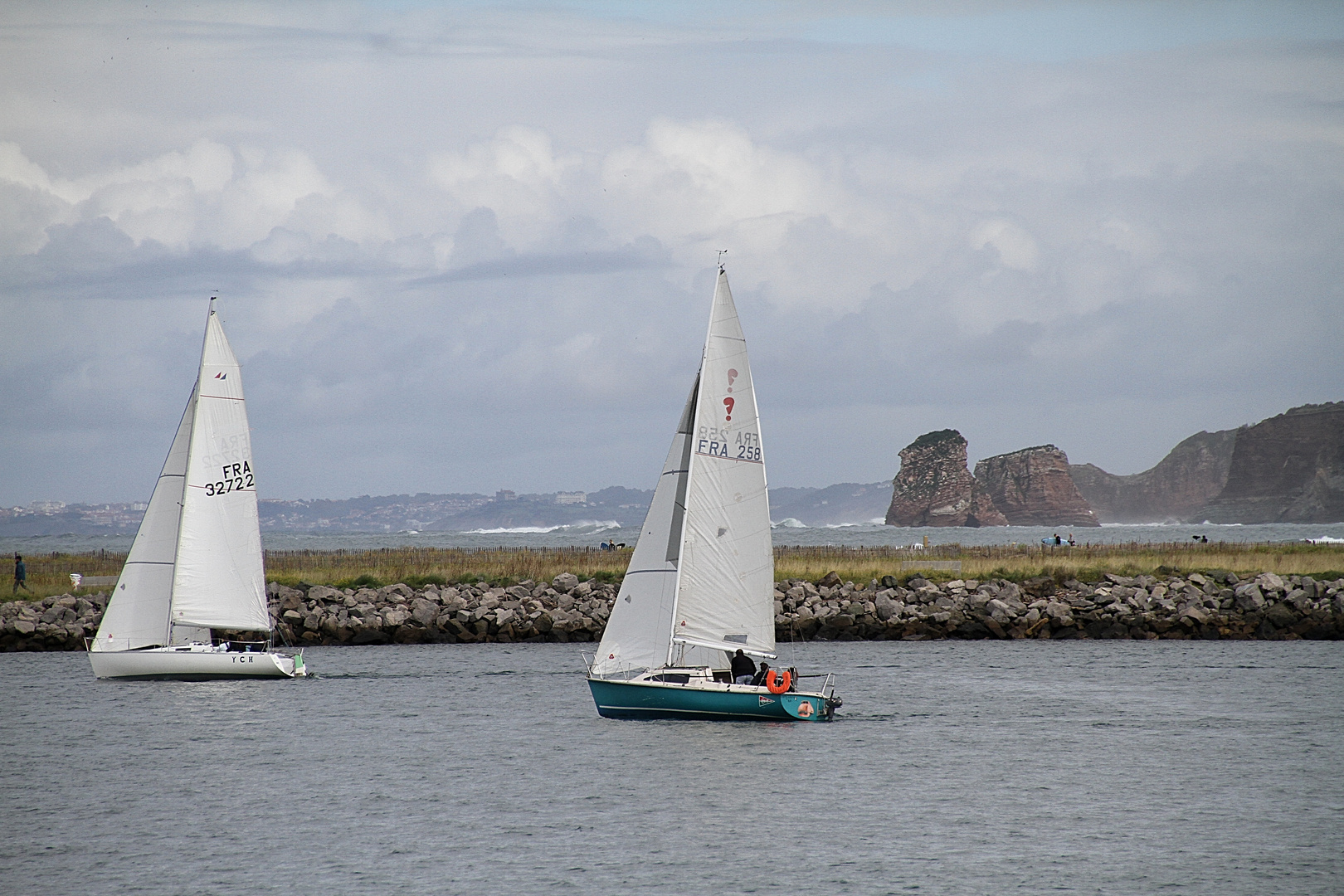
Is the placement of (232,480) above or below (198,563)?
above

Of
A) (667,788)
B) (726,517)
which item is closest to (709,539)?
(726,517)

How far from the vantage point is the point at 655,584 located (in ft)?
99.8

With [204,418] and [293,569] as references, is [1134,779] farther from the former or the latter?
[293,569]

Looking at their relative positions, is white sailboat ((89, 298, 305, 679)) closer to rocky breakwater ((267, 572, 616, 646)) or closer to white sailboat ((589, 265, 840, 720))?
rocky breakwater ((267, 572, 616, 646))

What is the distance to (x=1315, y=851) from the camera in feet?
69.3

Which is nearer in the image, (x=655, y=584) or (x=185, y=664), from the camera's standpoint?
Result: (x=655, y=584)

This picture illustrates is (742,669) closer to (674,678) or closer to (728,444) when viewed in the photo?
(674,678)

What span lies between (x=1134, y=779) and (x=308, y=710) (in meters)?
19.8

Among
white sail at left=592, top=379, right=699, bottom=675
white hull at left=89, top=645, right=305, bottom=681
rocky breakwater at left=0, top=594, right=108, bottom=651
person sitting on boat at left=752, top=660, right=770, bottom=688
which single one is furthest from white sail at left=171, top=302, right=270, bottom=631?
person sitting on boat at left=752, top=660, right=770, bottom=688

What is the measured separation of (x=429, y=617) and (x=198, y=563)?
42.1ft

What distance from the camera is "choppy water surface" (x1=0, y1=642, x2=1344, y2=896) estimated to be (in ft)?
66.1

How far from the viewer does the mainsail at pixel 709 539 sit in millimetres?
29641

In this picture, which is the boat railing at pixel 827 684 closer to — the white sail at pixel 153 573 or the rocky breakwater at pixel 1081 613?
the rocky breakwater at pixel 1081 613

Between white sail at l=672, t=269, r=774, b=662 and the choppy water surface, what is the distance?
2.51m
